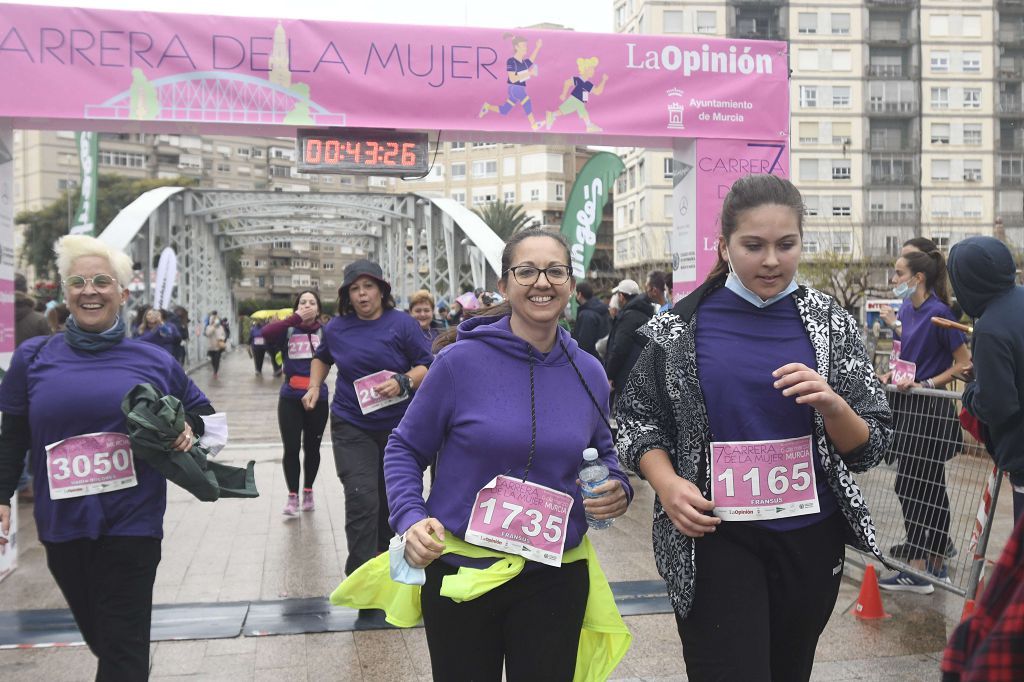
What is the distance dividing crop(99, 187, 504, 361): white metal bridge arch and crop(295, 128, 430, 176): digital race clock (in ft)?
51.0

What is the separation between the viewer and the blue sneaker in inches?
236

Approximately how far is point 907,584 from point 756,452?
3.95 m

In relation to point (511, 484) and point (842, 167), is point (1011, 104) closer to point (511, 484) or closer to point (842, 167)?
point (842, 167)

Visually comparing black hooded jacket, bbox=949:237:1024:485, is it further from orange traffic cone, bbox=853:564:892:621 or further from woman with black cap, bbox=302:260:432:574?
woman with black cap, bbox=302:260:432:574

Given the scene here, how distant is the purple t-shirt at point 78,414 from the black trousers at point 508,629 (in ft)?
4.48

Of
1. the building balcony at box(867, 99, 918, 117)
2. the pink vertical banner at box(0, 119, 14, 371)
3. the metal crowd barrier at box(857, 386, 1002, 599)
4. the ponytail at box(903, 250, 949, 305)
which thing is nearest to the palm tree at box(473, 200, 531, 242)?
the building balcony at box(867, 99, 918, 117)

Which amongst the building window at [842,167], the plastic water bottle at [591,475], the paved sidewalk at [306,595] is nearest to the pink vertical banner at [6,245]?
the paved sidewalk at [306,595]

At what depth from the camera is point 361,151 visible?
7.93m

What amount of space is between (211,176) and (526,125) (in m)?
112

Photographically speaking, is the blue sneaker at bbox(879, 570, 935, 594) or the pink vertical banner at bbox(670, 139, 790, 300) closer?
the blue sneaker at bbox(879, 570, 935, 594)

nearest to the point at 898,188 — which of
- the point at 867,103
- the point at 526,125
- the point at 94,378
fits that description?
the point at 867,103

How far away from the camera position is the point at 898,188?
7469 cm

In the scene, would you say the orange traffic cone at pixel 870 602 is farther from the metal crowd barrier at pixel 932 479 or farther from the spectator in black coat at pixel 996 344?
the spectator in black coat at pixel 996 344

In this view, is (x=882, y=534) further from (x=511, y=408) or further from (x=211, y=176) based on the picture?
(x=211, y=176)
